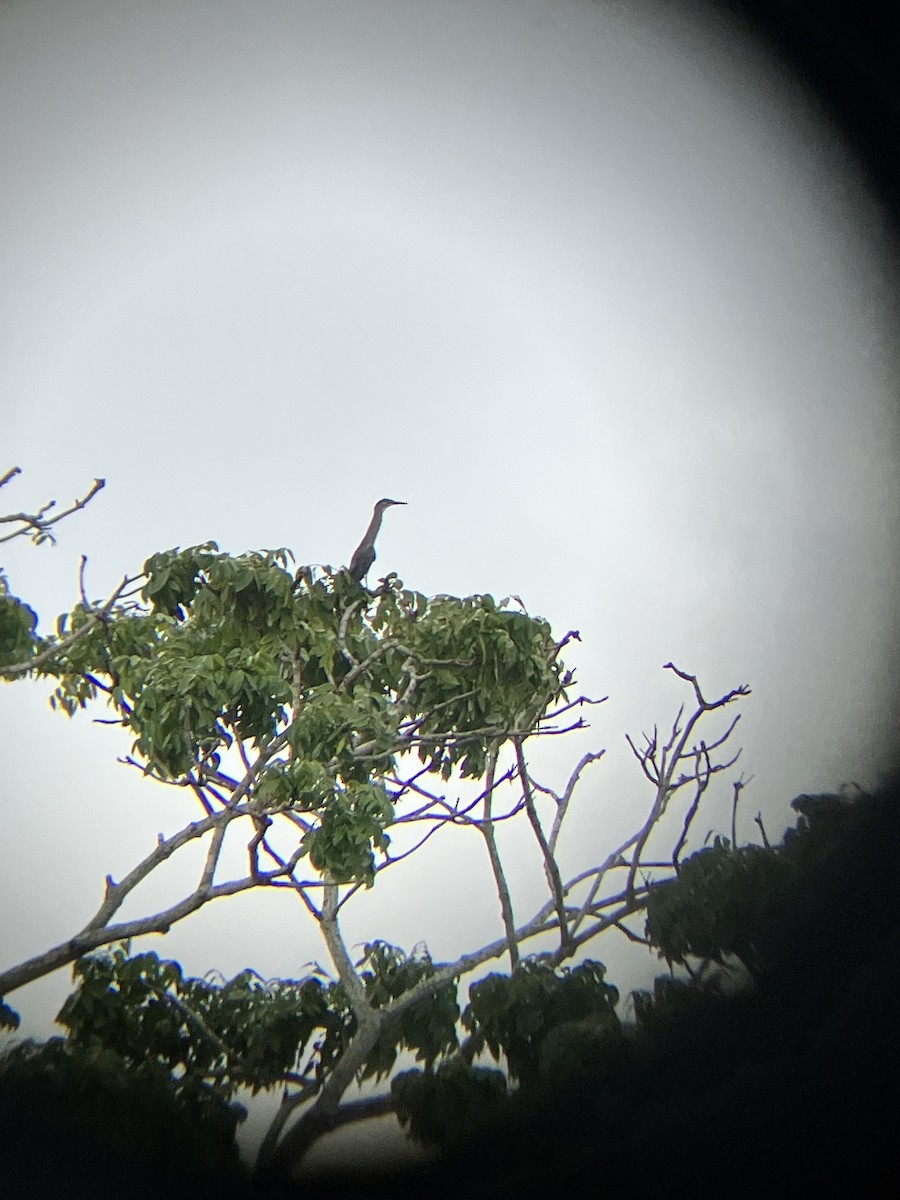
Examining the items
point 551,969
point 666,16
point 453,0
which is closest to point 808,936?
point 551,969

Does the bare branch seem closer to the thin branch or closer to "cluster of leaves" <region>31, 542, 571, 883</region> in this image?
"cluster of leaves" <region>31, 542, 571, 883</region>

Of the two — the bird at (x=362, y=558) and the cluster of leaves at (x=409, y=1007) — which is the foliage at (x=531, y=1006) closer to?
the cluster of leaves at (x=409, y=1007)

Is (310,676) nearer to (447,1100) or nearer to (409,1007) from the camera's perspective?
(409,1007)

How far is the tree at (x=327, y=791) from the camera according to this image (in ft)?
9.12

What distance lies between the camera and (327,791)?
2.81m

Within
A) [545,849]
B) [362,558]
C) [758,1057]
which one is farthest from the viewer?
[362,558]

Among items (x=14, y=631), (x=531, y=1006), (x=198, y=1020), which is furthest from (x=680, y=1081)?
(x=14, y=631)

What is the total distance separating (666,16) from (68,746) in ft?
8.18

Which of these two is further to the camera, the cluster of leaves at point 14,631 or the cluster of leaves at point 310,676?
the cluster of leaves at point 14,631

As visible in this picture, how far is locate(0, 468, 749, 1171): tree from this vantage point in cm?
278

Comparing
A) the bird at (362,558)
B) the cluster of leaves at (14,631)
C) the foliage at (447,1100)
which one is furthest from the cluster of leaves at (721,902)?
the cluster of leaves at (14,631)

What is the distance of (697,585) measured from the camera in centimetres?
299

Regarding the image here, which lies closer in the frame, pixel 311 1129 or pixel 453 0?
pixel 311 1129

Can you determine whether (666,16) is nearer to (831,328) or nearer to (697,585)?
(831,328)
